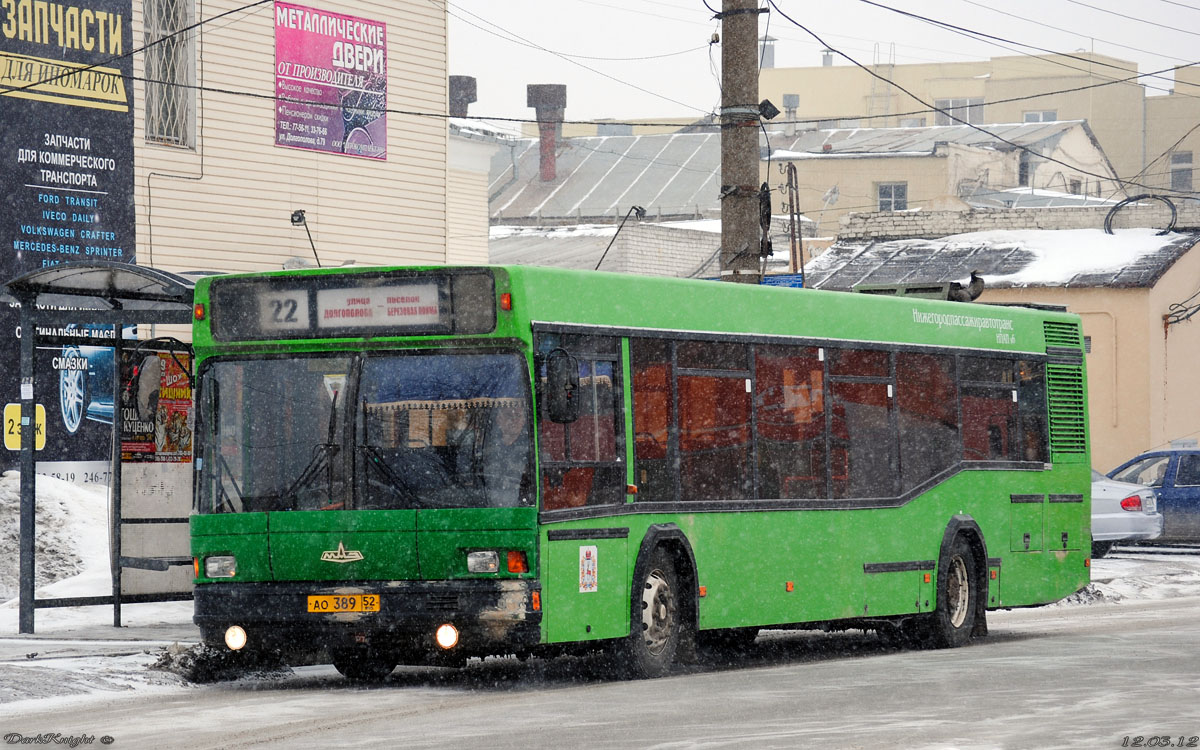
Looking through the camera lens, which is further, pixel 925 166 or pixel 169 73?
pixel 925 166

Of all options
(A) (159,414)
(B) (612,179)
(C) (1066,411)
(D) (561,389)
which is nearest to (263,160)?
(A) (159,414)

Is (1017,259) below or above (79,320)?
above

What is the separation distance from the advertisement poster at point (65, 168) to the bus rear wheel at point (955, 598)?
33.5ft

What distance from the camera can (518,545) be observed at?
11719 millimetres

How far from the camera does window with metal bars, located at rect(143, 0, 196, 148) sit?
2397 cm

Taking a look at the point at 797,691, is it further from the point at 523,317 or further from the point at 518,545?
the point at 523,317

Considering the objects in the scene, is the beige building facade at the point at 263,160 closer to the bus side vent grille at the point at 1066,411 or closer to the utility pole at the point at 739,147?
the utility pole at the point at 739,147

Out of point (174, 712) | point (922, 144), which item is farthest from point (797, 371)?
point (922, 144)

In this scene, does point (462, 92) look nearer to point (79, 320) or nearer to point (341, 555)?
point (79, 320)

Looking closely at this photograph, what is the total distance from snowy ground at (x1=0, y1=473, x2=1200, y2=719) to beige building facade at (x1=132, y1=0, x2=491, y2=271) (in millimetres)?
4267

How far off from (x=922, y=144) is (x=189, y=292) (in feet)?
187

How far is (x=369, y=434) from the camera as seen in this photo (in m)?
12.0

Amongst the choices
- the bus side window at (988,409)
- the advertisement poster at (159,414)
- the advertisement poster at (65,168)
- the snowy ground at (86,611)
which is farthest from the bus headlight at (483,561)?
the advertisement poster at (65,168)

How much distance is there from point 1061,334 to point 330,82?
12.0 metres
